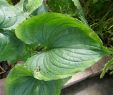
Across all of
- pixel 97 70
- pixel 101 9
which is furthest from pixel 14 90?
pixel 101 9

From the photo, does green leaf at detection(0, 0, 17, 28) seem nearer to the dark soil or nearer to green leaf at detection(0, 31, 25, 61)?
green leaf at detection(0, 31, 25, 61)

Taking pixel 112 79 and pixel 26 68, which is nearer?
pixel 26 68

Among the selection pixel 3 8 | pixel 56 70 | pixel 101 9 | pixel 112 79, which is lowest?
pixel 112 79

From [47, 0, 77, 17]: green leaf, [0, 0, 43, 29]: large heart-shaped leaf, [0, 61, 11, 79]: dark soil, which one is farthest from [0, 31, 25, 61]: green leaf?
[47, 0, 77, 17]: green leaf

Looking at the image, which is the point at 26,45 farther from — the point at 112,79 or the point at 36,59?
the point at 112,79

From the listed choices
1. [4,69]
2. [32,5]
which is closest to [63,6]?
[32,5]

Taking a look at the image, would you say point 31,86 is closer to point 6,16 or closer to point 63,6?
point 6,16

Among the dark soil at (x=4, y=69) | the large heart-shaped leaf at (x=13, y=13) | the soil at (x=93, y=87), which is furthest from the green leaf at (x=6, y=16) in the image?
the soil at (x=93, y=87)

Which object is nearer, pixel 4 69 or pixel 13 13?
pixel 13 13
